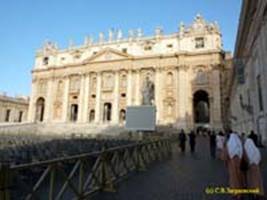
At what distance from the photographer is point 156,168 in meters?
9.23

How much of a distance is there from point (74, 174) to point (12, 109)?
54790mm

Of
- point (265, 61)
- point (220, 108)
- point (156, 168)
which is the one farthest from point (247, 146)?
point (220, 108)

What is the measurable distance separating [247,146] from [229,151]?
0.33 metres

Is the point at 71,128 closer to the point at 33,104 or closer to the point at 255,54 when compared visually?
the point at 33,104

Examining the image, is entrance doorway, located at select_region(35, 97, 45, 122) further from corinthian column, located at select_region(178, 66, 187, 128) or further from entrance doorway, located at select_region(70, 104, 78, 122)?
corinthian column, located at select_region(178, 66, 187, 128)

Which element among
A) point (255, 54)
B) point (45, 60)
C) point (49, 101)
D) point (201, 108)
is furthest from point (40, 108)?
point (255, 54)

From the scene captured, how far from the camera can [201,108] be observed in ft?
157

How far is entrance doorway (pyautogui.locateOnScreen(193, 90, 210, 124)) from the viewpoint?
1706 inches

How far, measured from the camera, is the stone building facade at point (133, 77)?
38562 millimetres

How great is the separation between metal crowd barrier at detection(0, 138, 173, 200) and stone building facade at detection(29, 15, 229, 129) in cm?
3016

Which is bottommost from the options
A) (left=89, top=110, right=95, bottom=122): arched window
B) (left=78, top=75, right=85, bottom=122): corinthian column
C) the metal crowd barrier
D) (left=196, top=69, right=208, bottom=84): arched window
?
the metal crowd barrier

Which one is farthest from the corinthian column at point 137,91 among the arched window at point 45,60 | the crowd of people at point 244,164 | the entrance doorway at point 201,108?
the crowd of people at point 244,164

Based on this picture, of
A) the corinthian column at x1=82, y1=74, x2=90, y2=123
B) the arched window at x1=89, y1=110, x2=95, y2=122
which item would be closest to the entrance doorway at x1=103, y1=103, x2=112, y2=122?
the arched window at x1=89, y1=110, x2=95, y2=122

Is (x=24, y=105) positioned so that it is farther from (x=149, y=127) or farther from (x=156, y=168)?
(x=156, y=168)
